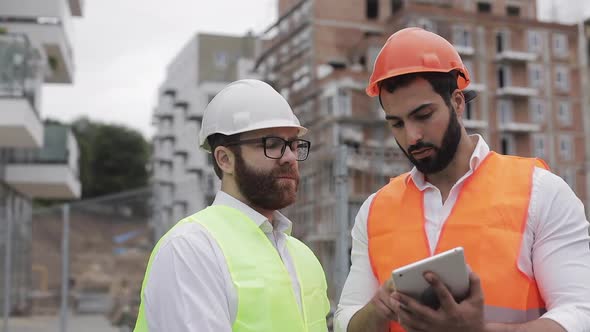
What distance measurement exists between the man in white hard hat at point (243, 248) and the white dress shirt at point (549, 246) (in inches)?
13.0

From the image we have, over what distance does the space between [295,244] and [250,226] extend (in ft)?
1.35

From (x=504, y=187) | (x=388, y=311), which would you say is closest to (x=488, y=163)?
(x=504, y=187)

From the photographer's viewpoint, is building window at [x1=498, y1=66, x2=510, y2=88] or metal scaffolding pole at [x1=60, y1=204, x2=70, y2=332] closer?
metal scaffolding pole at [x1=60, y1=204, x2=70, y2=332]

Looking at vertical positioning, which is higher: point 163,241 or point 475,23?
point 475,23

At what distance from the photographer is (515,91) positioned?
5731 centimetres

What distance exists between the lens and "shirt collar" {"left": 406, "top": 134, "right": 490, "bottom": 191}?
2.80m

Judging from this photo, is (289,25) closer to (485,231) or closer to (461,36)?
(461,36)

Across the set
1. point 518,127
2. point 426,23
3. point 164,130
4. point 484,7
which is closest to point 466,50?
point 426,23

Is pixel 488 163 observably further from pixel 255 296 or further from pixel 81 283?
pixel 81 283

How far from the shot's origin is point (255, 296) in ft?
9.77

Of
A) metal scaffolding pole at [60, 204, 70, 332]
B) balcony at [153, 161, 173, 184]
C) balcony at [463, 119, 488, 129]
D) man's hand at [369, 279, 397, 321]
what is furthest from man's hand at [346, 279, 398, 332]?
balcony at [153, 161, 173, 184]

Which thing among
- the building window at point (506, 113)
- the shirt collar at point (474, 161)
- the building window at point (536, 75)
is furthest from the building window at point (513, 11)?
the shirt collar at point (474, 161)

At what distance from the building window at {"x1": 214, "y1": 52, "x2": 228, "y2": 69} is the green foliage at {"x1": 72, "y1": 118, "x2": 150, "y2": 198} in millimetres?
10003

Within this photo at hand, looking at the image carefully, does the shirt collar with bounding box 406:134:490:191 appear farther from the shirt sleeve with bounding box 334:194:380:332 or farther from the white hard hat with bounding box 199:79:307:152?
the white hard hat with bounding box 199:79:307:152
